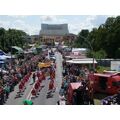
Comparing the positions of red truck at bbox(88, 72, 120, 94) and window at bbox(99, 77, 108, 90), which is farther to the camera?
window at bbox(99, 77, 108, 90)

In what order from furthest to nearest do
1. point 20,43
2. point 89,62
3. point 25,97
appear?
point 20,43, point 89,62, point 25,97

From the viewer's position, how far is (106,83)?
29.9 m

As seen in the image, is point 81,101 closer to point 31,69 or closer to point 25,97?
point 25,97

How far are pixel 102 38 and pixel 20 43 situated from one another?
3563 centimetres

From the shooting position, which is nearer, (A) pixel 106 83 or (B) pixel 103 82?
(A) pixel 106 83

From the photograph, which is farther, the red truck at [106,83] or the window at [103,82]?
the window at [103,82]

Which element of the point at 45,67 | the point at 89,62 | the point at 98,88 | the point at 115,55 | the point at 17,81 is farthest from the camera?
the point at 115,55

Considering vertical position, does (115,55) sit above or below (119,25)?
below

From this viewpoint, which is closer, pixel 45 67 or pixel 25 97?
pixel 25 97

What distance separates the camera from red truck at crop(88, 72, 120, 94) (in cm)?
2914

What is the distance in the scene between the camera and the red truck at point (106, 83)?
29141mm

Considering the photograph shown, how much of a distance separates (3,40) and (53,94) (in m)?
61.7

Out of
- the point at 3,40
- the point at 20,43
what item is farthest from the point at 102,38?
the point at 20,43

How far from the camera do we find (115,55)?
8500 centimetres
